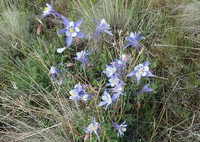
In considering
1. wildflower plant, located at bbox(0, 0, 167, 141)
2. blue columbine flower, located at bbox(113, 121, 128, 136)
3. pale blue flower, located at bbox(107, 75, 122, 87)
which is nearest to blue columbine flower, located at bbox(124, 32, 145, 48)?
wildflower plant, located at bbox(0, 0, 167, 141)

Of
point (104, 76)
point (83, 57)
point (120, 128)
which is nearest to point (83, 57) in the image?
point (83, 57)

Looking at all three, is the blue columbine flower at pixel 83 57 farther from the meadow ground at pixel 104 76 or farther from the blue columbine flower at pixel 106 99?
the blue columbine flower at pixel 106 99

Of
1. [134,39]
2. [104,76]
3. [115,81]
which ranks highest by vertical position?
[134,39]

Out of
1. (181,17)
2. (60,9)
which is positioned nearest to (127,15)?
(181,17)

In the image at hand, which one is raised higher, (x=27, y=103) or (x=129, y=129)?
(x=27, y=103)

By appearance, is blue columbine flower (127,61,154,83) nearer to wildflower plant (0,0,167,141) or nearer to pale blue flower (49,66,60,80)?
wildflower plant (0,0,167,141)

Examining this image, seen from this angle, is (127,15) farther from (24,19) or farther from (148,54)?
(24,19)

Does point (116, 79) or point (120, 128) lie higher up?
point (116, 79)

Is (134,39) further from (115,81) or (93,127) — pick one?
(93,127)
